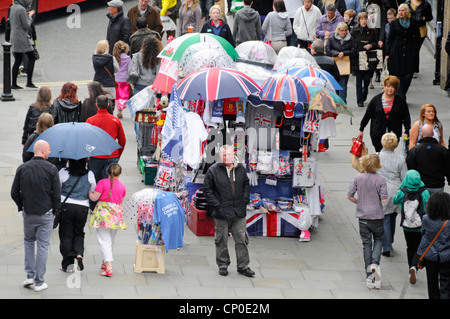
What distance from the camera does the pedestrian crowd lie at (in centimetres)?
1027

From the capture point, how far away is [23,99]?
64.8 ft

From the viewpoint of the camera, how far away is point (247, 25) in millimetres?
20203

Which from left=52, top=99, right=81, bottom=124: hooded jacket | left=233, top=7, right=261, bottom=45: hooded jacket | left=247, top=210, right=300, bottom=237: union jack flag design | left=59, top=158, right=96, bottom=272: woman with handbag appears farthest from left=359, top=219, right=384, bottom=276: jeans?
left=233, top=7, right=261, bottom=45: hooded jacket

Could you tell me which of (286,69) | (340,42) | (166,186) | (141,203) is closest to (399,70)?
(340,42)

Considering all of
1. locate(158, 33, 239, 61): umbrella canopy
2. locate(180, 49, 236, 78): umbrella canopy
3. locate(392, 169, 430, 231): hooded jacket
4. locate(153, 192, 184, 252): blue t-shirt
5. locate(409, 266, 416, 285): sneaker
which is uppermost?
locate(158, 33, 239, 61): umbrella canopy

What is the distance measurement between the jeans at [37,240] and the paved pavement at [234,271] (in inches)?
8.6

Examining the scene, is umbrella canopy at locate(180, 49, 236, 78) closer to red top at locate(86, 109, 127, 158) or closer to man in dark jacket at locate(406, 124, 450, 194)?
red top at locate(86, 109, 127, 158)

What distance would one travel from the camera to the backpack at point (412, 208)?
37.4 feet

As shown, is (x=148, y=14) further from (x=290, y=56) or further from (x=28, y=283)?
(x=28, y=283)

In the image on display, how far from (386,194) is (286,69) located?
9.06 feet

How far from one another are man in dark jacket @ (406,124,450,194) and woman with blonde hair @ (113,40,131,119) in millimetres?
6956

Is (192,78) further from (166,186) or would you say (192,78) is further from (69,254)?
(69,254)

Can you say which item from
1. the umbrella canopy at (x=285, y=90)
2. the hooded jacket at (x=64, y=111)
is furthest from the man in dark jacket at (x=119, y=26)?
the umbrella canopy at (x=285, y=90)

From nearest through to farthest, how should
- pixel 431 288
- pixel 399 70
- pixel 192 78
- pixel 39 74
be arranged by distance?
pixel 431 288, pixel 192 78, pixel 399 70, pixel 39 74
